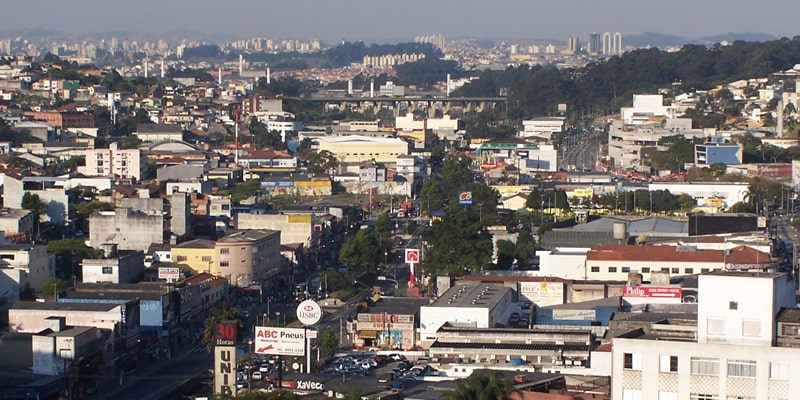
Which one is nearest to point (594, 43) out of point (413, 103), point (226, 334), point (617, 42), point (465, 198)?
point (617, 42)

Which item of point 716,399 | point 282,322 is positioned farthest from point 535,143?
point 716,399

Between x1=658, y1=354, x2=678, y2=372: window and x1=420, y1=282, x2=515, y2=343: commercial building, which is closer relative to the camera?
x1=658, y1=354, x2=678, y2=372: window

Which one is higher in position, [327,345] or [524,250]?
[524,250]

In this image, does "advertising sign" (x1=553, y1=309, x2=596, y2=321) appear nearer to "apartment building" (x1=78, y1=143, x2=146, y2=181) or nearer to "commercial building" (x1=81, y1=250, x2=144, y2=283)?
"commercial building" (x1=81, y1=250, x2=144, y2=283)

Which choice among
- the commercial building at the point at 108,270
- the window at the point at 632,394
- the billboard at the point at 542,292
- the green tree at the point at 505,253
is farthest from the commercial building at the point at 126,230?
the window at the point at 632,394

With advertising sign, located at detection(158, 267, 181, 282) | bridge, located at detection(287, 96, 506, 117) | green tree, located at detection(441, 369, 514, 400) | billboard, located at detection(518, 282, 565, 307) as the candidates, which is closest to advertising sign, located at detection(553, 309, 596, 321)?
billboard, located at detection(518, 282, 565, 307)

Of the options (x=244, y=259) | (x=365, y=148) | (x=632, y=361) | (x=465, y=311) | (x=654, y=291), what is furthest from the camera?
(x=365, y=148)

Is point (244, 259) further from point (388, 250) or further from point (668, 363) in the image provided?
point (668, 363)
